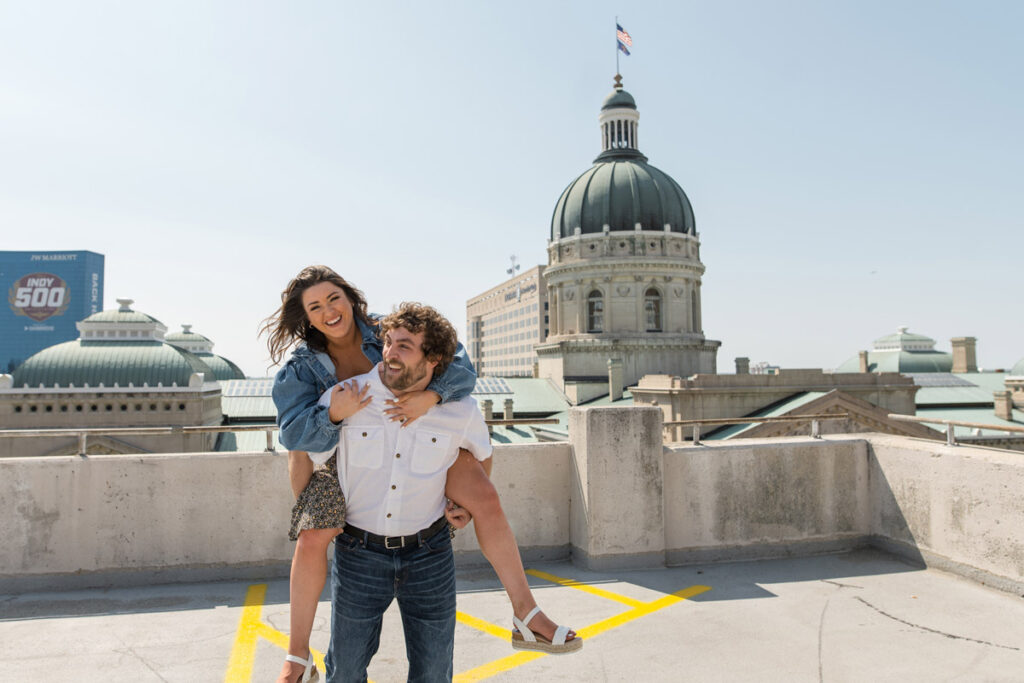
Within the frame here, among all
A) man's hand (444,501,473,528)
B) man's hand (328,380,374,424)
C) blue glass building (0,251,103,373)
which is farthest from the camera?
blue glass building (0,251,103,373)

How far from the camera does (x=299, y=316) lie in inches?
136

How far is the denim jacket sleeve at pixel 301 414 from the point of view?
9.95ft

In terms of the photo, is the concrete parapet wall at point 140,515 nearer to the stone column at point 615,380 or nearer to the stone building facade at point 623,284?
the stone column at point 615,380

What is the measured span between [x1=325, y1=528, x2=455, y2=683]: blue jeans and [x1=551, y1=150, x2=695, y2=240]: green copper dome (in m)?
48.7

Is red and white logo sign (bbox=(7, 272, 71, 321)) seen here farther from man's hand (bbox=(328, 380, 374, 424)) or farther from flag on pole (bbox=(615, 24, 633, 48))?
man's hand (bbox=(328, 380, 374, 424))

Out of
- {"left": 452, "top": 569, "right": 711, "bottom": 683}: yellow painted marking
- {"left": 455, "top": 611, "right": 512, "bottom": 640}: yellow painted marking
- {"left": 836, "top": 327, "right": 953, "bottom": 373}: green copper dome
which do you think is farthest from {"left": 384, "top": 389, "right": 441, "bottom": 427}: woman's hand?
{"left": 836, "top": 327, "right": 953, "bottom": 373}: green copper dome

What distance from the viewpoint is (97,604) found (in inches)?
230

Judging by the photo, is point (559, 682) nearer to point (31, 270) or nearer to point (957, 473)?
point (957, 473)

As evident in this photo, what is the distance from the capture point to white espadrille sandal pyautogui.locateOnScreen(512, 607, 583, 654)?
317 cm

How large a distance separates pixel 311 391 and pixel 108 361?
139 ft

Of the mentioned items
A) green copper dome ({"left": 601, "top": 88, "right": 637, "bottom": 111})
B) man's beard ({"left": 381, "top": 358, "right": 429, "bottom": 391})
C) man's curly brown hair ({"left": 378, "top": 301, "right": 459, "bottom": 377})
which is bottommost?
man's beard ({"left": 381, "top": 358, "right": 429, "bottom": 391})

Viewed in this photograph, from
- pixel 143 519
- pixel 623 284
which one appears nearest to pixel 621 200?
pixel 623 284

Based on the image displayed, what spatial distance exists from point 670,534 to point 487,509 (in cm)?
439

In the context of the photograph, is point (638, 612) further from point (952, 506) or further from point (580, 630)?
point (952, 506)
